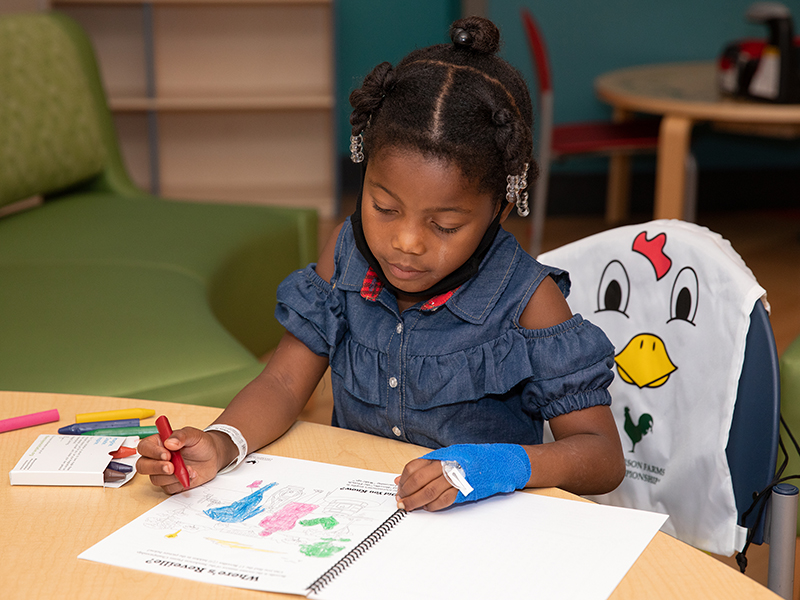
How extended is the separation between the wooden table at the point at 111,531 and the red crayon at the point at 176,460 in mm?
29

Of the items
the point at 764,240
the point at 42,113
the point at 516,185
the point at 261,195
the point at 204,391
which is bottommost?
the point at 764,240

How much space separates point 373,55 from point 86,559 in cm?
405

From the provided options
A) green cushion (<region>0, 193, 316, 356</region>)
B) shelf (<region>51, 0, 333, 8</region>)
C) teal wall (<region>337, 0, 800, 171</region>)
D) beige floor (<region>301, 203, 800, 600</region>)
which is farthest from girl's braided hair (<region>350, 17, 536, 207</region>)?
shelf (<region>51, 0, 333, 8</region>)

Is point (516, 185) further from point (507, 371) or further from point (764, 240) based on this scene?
point (764, 240)

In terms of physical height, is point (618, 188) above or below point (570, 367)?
below

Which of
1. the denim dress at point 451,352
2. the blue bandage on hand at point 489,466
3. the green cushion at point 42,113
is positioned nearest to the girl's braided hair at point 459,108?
the denim dress at point 451,352

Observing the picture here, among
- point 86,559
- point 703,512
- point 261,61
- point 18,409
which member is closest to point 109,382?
point 18,409

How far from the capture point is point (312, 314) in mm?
1072

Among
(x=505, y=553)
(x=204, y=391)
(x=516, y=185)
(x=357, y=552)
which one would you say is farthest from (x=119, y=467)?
(x=204, y=391)

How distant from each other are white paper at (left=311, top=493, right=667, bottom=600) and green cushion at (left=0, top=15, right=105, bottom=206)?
6.53ft

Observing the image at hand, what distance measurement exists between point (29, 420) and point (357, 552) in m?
0.44

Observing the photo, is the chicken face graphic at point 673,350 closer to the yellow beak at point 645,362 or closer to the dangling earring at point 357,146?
the yellow beak at point 645,362

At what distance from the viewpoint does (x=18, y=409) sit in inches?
38.0

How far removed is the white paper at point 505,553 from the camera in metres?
0.64
